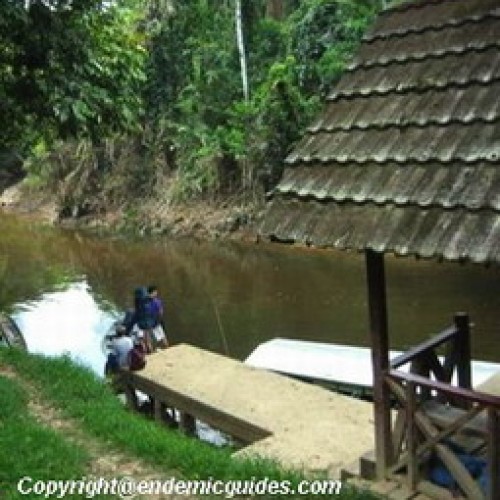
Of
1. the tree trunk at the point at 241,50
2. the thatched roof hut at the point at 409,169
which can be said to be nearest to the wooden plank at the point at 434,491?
the thatched roof hut at the point at 409,169

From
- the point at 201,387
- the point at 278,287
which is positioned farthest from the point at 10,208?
the point at 201,387

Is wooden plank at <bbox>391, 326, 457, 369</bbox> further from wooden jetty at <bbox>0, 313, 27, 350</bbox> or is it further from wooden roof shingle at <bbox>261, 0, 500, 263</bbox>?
wooden jetty at <bbox>0, 313, 27, 350</bbox>

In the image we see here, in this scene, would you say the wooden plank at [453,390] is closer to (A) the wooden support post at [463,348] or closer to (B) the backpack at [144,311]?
(A) the wooden support post at [463,348]

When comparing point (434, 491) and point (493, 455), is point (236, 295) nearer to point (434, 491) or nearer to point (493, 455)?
point (434, 491)

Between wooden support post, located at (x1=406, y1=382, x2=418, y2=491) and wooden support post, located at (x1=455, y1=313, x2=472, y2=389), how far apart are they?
1.31 metres

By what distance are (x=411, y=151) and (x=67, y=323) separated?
52.7 feet

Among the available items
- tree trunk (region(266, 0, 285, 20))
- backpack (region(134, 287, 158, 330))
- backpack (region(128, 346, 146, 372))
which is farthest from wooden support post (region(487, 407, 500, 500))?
tree trunk (region(266, 0, 285, 20))

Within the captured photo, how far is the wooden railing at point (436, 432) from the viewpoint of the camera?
18.5 ft

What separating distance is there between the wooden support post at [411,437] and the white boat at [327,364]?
5.23m

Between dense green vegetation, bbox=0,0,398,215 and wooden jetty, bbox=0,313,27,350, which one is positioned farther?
dense green vegetation, bbox=0,0,398,215

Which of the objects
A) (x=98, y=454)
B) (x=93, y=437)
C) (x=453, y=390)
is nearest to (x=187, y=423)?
(x=93, y=437)

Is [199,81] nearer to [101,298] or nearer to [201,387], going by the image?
[101,298]

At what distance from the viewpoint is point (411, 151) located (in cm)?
→ 541

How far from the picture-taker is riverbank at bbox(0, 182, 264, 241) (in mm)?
28188
